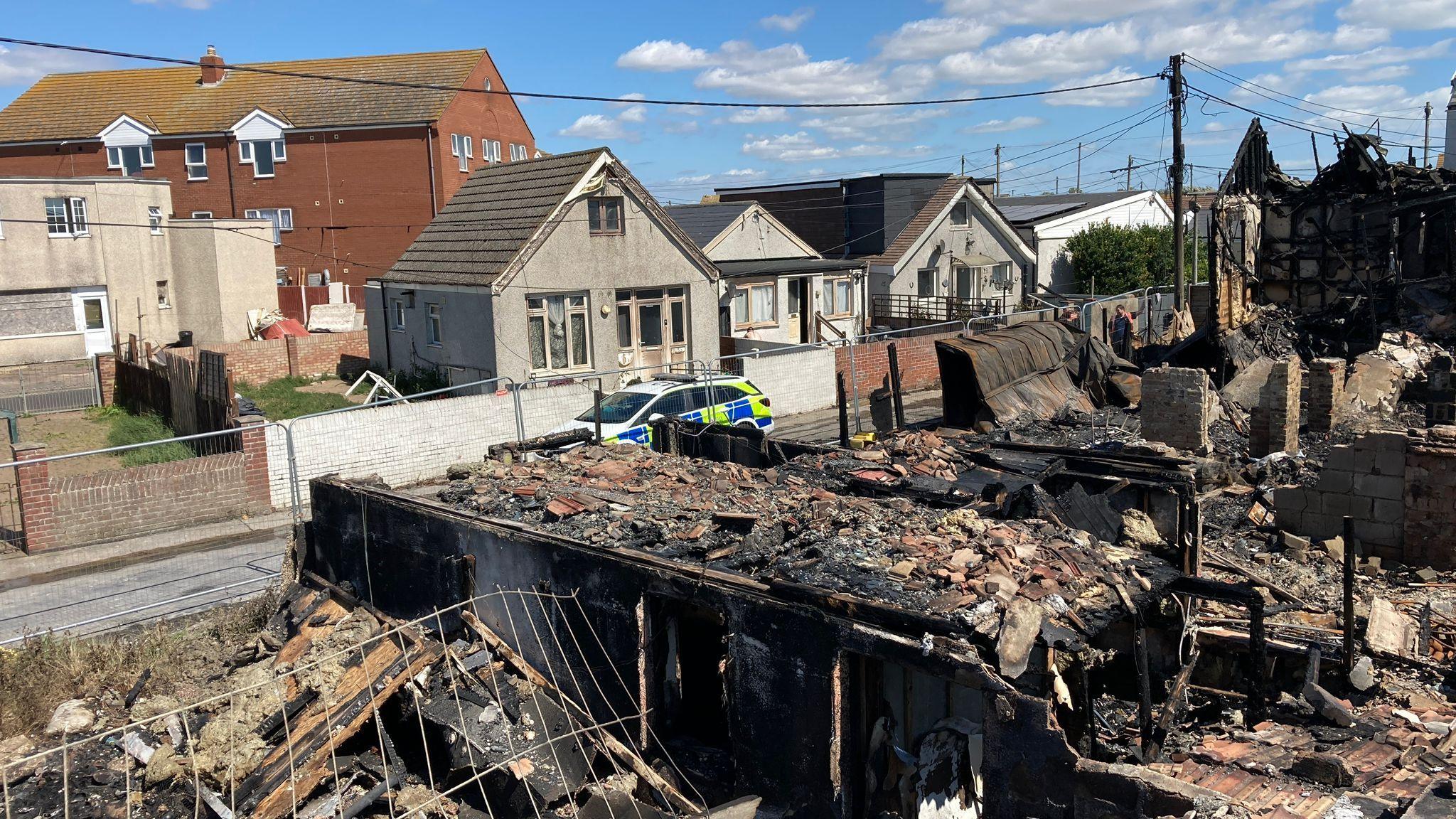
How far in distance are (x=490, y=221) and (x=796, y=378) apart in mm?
8364

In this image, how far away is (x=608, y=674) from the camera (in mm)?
9023

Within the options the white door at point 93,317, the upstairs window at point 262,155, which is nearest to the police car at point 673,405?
the white door at point 93,317

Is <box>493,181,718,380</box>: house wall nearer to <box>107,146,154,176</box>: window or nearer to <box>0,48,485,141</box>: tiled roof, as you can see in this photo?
<box>0,48,485,141</box>: tiled roof

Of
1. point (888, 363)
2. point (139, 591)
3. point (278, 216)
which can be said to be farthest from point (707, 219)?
point (139, 591)

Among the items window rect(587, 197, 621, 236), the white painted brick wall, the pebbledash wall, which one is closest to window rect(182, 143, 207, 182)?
window rect(587, 197, 621, 236)

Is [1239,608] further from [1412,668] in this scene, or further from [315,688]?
[315,688]

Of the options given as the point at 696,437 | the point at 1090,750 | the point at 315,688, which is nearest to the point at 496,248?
the point at 696,437

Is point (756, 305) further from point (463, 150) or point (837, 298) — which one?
point (463, 150)

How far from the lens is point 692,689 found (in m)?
9.11

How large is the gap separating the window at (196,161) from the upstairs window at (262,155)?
1.51 metres

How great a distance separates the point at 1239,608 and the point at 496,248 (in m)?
17.6

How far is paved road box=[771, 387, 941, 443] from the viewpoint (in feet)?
69.7

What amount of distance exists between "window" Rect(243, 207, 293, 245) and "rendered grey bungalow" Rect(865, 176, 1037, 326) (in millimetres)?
22288

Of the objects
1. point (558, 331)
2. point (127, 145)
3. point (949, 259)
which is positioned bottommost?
point (558, 331)
